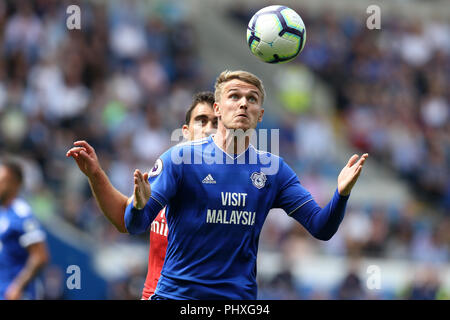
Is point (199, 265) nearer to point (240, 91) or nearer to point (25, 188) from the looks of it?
point (240, 91)

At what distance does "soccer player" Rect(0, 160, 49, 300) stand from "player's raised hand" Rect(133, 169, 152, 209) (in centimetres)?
403

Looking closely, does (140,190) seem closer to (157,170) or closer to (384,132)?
(157,170)

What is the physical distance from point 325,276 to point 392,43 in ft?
30.0

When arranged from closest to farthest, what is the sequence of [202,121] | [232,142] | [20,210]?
[232,142]
[202,121]
[20,210]

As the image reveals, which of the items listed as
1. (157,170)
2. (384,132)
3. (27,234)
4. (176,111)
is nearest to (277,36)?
(157,170)

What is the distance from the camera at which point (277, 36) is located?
6.73 m

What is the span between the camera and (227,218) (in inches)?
222

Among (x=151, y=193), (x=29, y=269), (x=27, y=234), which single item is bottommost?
(x=29, y=269)

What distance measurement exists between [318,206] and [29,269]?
4.25 metres

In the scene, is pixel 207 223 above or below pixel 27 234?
above

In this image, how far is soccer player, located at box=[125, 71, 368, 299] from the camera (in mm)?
5605

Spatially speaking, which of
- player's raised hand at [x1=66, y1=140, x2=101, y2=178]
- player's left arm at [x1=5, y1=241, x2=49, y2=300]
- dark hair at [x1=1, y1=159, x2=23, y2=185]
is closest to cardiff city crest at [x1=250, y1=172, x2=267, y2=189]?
player's raised hand at [x1=66, y1=140, x2=101, y2=178]

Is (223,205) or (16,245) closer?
(223,205)

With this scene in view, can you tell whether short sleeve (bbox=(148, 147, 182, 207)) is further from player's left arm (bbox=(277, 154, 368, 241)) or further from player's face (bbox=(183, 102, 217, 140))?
player's face (bbox=(183, 102, 217, 140))
